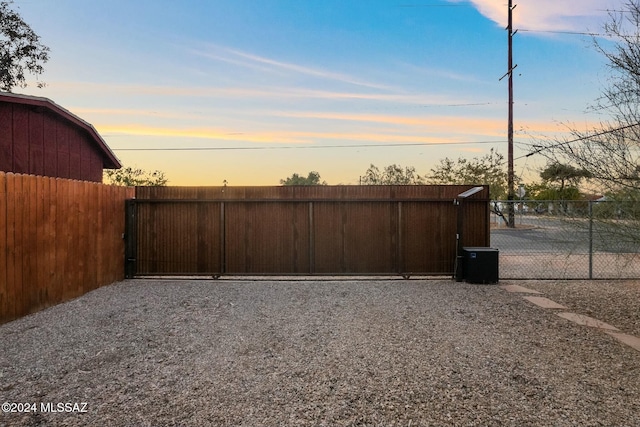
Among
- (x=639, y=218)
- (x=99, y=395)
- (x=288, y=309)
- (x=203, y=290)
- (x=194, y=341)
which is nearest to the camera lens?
(x=99, y=395)

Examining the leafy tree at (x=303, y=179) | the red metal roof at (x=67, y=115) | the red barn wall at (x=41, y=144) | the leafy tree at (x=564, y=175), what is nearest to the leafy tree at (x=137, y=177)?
the red metal roof at (x=67, y=115)

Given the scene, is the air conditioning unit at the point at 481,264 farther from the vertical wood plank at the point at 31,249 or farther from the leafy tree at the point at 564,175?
the vertical wood plank at the point at 31,249

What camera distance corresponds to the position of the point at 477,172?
25609 mm

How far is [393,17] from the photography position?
1328 cm

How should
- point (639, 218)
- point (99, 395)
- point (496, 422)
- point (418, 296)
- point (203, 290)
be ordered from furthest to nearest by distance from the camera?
point (203, 290) < point (418, 296) < point (639, 218) < point (99, 395) < point (496, 422)

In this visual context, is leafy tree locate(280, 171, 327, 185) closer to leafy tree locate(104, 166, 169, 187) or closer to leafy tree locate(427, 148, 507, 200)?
leafy tree locate(427, 148, 507, 200)

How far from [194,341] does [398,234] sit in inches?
194

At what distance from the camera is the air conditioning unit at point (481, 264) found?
306 inches

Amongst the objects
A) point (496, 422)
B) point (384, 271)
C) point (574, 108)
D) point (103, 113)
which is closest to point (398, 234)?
point (384, 271)

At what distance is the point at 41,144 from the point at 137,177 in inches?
582

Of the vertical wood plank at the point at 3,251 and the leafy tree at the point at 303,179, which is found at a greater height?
the leafy tree at the point at 303,179

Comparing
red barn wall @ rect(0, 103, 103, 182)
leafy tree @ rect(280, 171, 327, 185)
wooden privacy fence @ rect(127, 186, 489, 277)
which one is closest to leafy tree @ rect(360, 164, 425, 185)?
leafy tree @ rect(280, 171, 327, 185)

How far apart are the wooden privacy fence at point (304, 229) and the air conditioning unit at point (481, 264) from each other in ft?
1.40

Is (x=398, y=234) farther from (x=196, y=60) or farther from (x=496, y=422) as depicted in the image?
(x=196, y=60)
